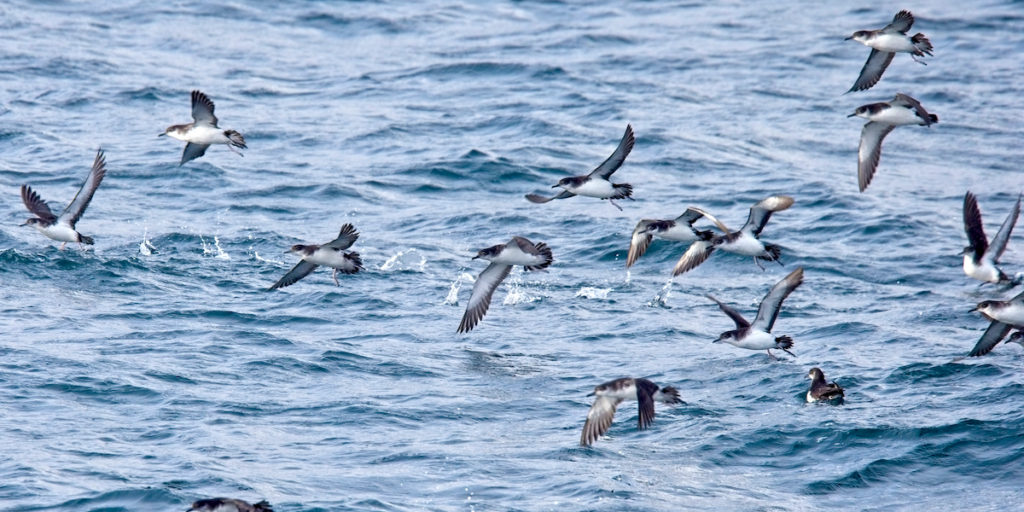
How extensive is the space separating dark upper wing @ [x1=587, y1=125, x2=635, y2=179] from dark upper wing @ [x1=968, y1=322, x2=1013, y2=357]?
12.8 ft

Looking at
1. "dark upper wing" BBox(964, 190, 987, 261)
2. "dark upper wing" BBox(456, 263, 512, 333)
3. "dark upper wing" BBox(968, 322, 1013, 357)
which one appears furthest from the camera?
"dark upper wing" BBox(456, 263, 512, 333)

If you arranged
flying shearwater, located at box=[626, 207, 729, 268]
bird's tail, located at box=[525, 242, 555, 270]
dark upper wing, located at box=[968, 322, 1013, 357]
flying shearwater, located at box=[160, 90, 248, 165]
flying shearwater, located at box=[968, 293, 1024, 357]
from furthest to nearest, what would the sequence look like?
flying shearwater, located at box=[160, 90, 248, 165]
flying shearwater, located at box=[626, 207, 729, 268]
bird's tail, located at box=[525, 242, 555, 270]
dark upper wing, located at box=[968, 322, 1013, 357]
flying shearwater, located at box=[968, 293, 1024, 357]

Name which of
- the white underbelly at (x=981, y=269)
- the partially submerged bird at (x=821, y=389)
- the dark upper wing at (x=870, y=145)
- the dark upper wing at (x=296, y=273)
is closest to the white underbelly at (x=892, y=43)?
the dark upper wing at (x=870, y=145)

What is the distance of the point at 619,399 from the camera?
36.8 ft

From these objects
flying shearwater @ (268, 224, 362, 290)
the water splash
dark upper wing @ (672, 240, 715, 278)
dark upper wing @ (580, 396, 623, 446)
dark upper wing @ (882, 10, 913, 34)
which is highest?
dark upper wing @ (882, 10, 913, 34)

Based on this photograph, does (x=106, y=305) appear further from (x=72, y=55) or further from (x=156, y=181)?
(x=72, y=55)

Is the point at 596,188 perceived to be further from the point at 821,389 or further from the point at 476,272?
the point at 476,272

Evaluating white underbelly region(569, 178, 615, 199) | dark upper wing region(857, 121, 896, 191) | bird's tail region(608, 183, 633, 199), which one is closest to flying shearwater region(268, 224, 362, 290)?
white underbelly region(569, 178, 615, 199)

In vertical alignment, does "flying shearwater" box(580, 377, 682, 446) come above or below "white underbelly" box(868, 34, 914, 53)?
below

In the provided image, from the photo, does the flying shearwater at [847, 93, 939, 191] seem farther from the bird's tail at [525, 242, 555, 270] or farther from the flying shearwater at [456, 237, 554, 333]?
the flying shearwater at [456, 237, 554, 333]

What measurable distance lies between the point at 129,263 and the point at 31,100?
1007cm

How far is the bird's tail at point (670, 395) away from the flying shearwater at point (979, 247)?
3532mm

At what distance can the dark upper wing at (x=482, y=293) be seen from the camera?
560 inches

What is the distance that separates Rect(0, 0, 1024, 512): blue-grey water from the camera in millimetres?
11133
